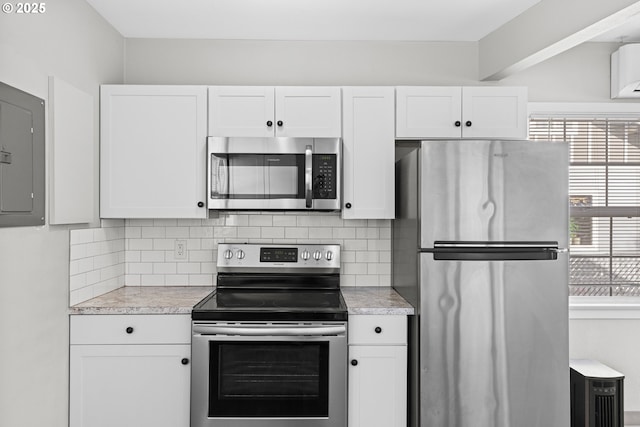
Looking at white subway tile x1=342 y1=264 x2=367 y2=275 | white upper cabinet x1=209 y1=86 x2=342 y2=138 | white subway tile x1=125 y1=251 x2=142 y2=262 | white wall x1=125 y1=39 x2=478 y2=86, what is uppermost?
white wall x1=125 y1=39 x2=478 y2=86

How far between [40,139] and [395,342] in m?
1.94

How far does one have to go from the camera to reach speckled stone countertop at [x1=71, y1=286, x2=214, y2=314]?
249 cm

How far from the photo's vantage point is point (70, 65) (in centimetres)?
245

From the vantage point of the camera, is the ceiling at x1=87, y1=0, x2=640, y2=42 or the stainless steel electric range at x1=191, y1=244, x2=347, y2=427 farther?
the ceiling at x1=87, y1=0, x2=640, y2=42

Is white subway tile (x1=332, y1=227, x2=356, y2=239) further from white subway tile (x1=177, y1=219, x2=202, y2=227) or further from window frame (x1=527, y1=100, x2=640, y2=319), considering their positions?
window frame (x1=527, y1=100, x2=640, y2=319)

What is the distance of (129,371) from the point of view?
Answer: 2496 mm

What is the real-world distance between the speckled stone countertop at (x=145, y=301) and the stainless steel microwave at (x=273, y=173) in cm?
55

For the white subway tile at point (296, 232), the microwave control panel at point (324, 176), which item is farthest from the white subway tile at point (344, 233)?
the microwave control panel at point (324, 176)

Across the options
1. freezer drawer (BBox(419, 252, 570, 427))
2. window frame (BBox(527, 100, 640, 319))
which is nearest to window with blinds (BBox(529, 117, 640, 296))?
window frame (BBox(527, 100, 640, 319))

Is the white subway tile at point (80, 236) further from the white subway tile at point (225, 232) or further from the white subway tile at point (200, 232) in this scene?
the white subway tile at point (225, 232)

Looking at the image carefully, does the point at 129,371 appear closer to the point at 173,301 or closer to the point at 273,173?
the point at 173,301

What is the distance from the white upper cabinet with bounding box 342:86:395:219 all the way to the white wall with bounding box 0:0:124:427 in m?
1.47

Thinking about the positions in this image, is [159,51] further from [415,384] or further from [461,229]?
[415,384]

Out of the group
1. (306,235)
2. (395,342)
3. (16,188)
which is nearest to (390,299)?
(395,342)
